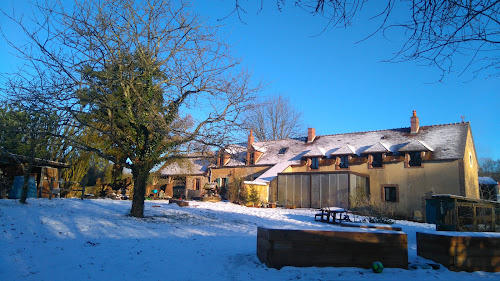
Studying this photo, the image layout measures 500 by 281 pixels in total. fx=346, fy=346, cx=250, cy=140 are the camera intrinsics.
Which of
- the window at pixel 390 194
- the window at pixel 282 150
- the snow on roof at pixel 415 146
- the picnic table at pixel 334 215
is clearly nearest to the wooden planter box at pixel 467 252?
the picnic table at pixel 334 215

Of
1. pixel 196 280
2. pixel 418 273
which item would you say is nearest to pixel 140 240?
pixel 196 280

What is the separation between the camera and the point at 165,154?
13500 mm

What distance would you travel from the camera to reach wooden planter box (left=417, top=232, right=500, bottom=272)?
23.6ft

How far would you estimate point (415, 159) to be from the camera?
25.8 metres

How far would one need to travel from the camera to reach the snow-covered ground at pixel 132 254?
6031 mm

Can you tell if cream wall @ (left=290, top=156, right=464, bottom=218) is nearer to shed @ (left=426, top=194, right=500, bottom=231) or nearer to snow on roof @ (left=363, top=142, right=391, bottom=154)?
snow on roof @ (left=363, top=142, right=391, bottom=154)

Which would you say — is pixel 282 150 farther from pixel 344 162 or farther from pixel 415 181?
pixel 415 181

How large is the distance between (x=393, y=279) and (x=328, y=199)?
19055 mm

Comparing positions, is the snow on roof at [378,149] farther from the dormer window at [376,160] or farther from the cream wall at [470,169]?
the cream wall at [470,169]

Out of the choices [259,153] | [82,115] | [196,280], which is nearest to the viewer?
[196,280]

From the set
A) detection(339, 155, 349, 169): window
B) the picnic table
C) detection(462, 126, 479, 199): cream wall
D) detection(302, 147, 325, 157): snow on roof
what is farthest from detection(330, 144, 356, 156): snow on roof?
the picnic table

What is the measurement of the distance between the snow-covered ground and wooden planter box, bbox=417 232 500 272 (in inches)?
9.1

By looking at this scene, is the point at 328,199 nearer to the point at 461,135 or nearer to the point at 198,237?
the point at 461,135

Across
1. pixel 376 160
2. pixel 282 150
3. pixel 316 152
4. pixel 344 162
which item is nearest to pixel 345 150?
pixel 344 162
